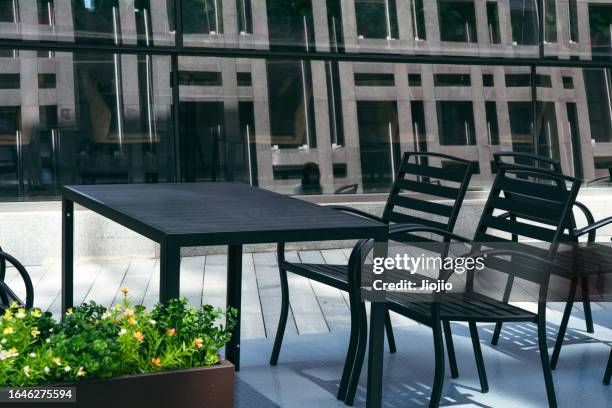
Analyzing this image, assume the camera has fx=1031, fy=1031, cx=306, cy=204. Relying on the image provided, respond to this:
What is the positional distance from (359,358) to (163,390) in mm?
1901

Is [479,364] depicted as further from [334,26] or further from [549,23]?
[549,23]

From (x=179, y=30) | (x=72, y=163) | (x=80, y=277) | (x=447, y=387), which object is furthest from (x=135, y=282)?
(x=447, y=387)

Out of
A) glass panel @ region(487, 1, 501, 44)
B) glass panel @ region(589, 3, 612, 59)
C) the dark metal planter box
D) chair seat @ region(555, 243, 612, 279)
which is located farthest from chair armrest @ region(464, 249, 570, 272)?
glass panel @ region(589, 3, 612, 59)

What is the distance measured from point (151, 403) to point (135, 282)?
182 inches

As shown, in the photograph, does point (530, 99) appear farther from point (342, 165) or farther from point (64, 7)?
point (64, 7)

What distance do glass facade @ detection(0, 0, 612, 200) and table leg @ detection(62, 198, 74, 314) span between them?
3.07m

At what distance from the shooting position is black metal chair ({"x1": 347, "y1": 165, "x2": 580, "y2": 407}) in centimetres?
394

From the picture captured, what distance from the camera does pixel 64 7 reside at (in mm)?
7543

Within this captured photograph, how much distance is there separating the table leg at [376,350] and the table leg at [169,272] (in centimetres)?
89

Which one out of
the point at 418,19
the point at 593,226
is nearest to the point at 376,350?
the point at 593,226

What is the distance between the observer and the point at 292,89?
808 centimetres

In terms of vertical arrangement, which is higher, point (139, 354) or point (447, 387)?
point (139, 354)

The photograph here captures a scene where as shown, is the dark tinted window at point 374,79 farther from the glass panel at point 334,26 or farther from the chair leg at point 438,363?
the chair leg at point 438,363

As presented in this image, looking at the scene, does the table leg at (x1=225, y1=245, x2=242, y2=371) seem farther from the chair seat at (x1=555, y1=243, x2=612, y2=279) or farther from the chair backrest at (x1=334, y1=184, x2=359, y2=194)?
the chair backrest at (x1=334, y1=184, x2=359, y2=194)
